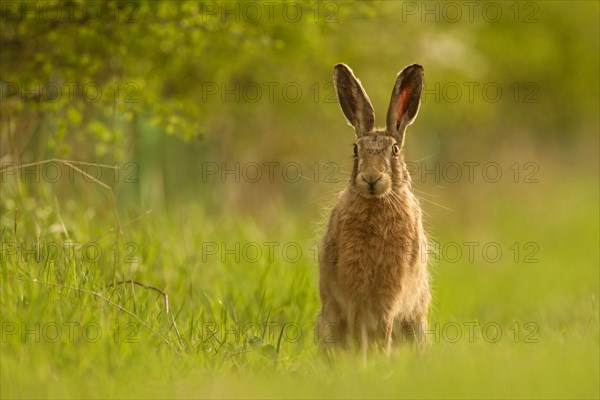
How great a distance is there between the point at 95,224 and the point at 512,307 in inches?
234

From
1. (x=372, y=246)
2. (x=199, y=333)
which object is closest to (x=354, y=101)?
(x=372, y=246)

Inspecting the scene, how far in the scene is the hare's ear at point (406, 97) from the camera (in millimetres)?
7148

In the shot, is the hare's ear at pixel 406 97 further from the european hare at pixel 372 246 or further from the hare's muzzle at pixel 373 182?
the hare's muzzle at pixel 373 182

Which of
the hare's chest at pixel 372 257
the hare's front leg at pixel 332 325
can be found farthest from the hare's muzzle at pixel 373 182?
the hare's front leg at pixel 332 325

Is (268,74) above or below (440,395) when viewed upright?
above

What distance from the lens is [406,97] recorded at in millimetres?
7234

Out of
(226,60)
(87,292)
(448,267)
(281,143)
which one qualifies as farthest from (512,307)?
(281,143)

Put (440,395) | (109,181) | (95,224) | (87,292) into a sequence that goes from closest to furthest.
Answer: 1. (440,395)
2. (87,292)
3. (95,224)
4. (109,181)

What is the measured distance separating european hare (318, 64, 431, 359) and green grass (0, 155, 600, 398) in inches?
11.5

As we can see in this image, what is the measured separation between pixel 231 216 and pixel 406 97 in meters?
6.83

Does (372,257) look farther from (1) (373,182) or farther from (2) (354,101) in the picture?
(2) (354,101)

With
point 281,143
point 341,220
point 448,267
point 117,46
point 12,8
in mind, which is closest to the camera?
point 341,220

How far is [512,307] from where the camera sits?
13578mm

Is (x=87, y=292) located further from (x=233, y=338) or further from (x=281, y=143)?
(x=281, y=143)
